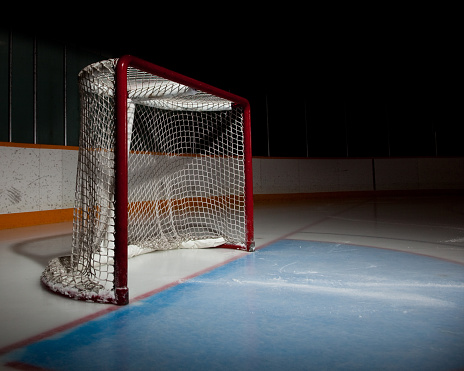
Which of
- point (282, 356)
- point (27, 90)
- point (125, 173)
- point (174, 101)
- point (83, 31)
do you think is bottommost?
point (282, 356)

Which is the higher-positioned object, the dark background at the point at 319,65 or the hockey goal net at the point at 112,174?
the dark background at the point at 319,65

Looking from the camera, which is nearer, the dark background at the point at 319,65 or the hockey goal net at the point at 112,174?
the hockey goal net at the point at 112,174

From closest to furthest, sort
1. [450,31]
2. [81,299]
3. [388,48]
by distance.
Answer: [81,299], [450,31], [388,48]

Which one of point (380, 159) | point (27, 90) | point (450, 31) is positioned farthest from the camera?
point (380, 159)

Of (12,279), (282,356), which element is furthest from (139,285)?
(282,356)

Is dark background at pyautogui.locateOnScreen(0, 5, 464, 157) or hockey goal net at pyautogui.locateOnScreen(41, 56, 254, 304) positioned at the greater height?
dark background at pyautogui.locateOnScreen(0, 5, 464, 157)

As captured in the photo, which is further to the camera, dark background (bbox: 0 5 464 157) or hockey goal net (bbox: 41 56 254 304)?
dark background (bbox: 0 5 464 157)

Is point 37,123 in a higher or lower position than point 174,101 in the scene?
higher

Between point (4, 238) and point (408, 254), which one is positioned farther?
point (4, 238)

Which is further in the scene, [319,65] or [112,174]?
[319,65]

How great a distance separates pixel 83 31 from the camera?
733 cm

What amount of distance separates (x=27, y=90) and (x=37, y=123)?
1.86ft

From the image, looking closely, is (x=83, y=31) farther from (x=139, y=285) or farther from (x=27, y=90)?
(x=139, y=285)

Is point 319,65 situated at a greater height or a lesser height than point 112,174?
greater
